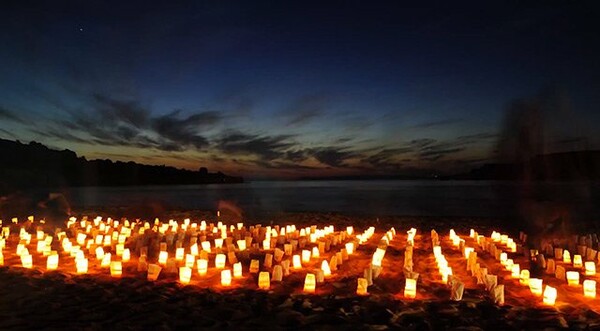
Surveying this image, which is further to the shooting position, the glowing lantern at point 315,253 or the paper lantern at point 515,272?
the glowing lantern at point 315,253

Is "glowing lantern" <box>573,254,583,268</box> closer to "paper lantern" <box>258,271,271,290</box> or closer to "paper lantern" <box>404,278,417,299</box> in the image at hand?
"paper lantern" <box>404,278,417,299</box>

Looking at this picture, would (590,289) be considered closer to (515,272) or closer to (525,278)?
(525,278)

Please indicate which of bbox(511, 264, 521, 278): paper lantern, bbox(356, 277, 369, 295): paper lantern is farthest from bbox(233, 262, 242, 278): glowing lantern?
bbox(511, 264, 521, 278): paper lantern

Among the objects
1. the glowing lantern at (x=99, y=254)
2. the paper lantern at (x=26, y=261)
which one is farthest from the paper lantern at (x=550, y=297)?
the paper lantern at (x=26, y=261)

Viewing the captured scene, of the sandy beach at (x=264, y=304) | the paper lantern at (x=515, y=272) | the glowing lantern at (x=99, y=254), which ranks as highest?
the paper lantern at (x=515, y=272)

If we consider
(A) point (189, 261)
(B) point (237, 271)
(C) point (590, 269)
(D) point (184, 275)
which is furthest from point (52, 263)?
(C) point (590, 269)

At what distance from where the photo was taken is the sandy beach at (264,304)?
196 inches

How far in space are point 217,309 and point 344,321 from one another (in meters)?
1.60

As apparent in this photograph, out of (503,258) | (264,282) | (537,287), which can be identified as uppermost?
(503,258)

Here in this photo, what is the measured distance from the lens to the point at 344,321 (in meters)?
5.04

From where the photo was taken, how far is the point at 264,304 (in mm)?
5680

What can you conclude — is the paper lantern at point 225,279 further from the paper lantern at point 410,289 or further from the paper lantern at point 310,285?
the paper lantern at point 410,289

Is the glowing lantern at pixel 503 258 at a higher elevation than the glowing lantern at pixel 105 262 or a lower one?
higher

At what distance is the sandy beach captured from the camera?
4.98m
